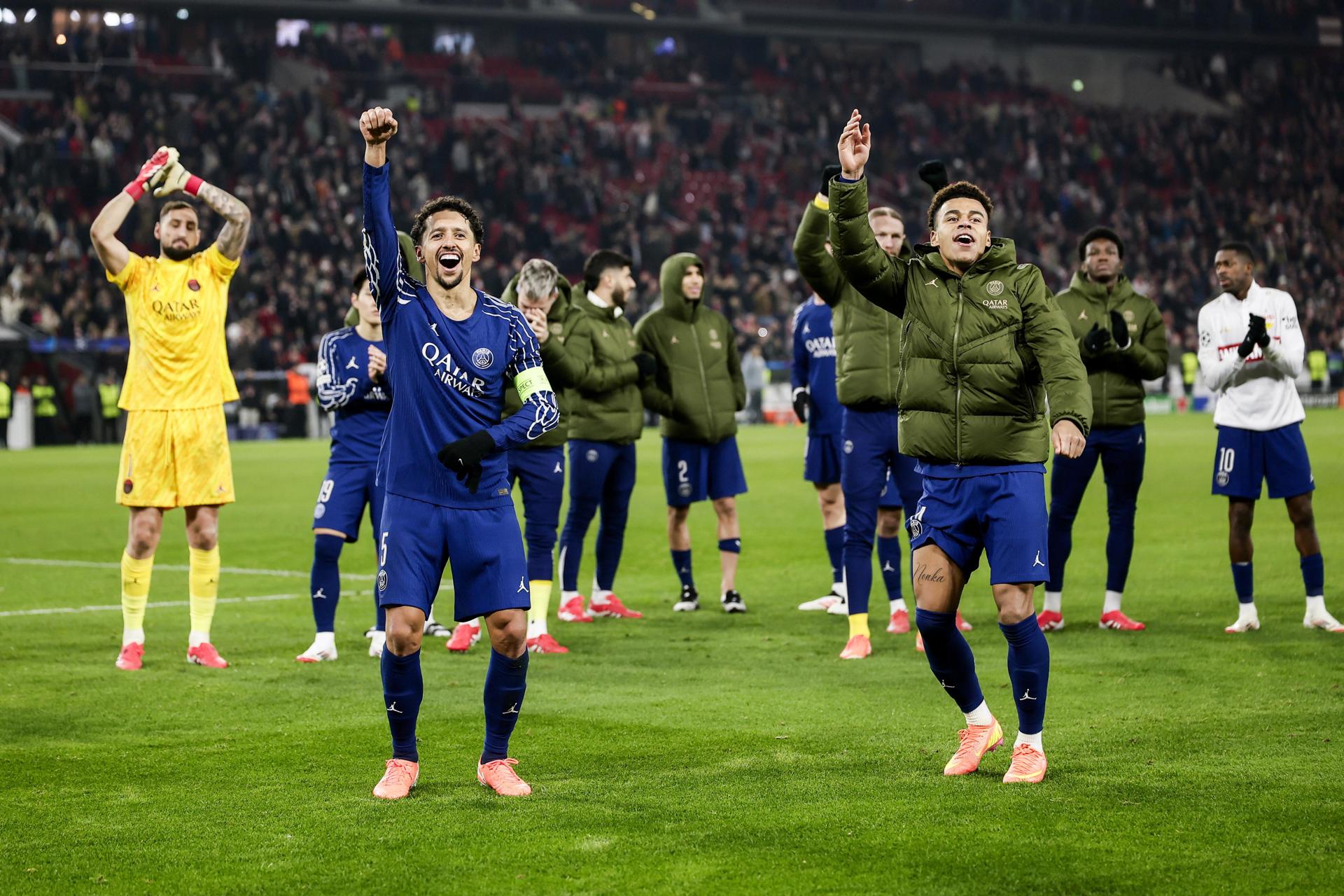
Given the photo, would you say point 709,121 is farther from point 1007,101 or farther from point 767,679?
point 767,679

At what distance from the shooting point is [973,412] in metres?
6.15

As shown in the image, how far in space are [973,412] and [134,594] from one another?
16.9 ft

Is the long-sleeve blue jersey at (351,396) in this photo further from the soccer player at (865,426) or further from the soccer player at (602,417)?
the soccer player at (865,426)

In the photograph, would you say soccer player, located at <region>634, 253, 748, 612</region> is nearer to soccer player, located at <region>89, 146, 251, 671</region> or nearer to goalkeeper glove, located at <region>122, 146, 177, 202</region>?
soccer player, located at <region>89, 146, 251, 671</region>

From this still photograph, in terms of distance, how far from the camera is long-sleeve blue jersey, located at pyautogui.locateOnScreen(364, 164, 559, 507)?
5777 mm

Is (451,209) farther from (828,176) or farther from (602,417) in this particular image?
(602,417)

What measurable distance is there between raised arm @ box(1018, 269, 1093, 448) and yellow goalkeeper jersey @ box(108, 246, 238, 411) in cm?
463

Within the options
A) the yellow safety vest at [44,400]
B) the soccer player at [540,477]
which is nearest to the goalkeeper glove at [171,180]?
the soccer player at [540,477]

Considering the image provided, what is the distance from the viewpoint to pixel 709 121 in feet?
160

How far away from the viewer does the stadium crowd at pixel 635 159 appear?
37.0 m

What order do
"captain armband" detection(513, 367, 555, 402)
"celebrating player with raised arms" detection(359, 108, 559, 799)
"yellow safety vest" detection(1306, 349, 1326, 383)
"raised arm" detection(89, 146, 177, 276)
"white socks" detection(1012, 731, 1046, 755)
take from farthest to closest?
"yellow safety vest" detection(1306, 349, 1326, 383) < "raised arm" detection(89, 146, 177, 276) < "white socks" detection(1012, 731, 1046, 755) < "captain armband" detection(513, 367, 555, 402) < "celebrating player with raised arms" detection(359, 108, 559, 799)

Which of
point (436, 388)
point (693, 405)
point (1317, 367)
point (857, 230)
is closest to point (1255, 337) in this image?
point (693, 405)

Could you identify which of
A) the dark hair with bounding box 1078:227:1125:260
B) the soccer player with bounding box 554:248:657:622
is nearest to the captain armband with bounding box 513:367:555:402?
the soccer player with bounding box 554:248:657:622

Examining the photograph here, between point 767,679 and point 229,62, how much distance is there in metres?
40.2
